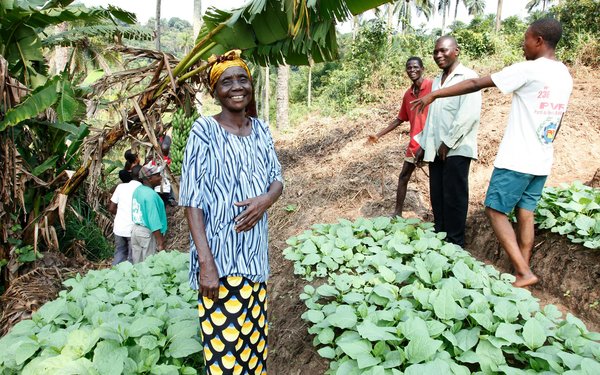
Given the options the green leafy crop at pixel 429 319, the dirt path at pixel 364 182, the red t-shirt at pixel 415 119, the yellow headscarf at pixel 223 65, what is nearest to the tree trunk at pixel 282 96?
the dirt path at pixel 364 182

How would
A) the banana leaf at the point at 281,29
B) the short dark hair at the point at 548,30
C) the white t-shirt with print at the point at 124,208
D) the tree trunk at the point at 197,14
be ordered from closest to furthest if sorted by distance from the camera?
the short dark hair at the point at 548,30
the banana leaf at the point at 281,29
the white t-shirt with print at the point at 124,208
the tree trunk at the point at 197,14

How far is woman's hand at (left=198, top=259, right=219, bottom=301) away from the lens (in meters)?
2.20

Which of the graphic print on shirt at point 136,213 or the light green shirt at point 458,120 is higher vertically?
the light green shirt at point 458,120

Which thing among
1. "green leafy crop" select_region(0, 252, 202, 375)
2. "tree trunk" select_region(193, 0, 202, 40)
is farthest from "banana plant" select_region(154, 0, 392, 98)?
"tree trunk" select_region(193, 0, 202, 40)

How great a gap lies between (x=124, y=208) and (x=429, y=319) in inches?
162

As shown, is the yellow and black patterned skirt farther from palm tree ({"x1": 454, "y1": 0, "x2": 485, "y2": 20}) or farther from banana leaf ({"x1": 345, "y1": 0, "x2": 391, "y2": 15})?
palm tree ({"x1": 454, "y1": 0, "x2": 485, "y2": 20})

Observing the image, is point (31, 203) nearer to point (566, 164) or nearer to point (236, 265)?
point (236, 265)

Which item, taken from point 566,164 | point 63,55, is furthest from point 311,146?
point 63,55

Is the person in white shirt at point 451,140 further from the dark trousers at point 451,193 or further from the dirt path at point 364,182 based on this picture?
the dirt path at point 364,182

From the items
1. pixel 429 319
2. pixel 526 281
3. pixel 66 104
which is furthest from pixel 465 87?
pixel 66 104

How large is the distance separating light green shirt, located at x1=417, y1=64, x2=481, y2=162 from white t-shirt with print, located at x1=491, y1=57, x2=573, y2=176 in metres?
0.55

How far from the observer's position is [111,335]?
2.65 meters

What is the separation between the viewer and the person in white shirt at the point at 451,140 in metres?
3.88

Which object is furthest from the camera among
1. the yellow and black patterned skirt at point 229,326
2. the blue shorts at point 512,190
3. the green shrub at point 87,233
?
the green shrub at point 87,233
